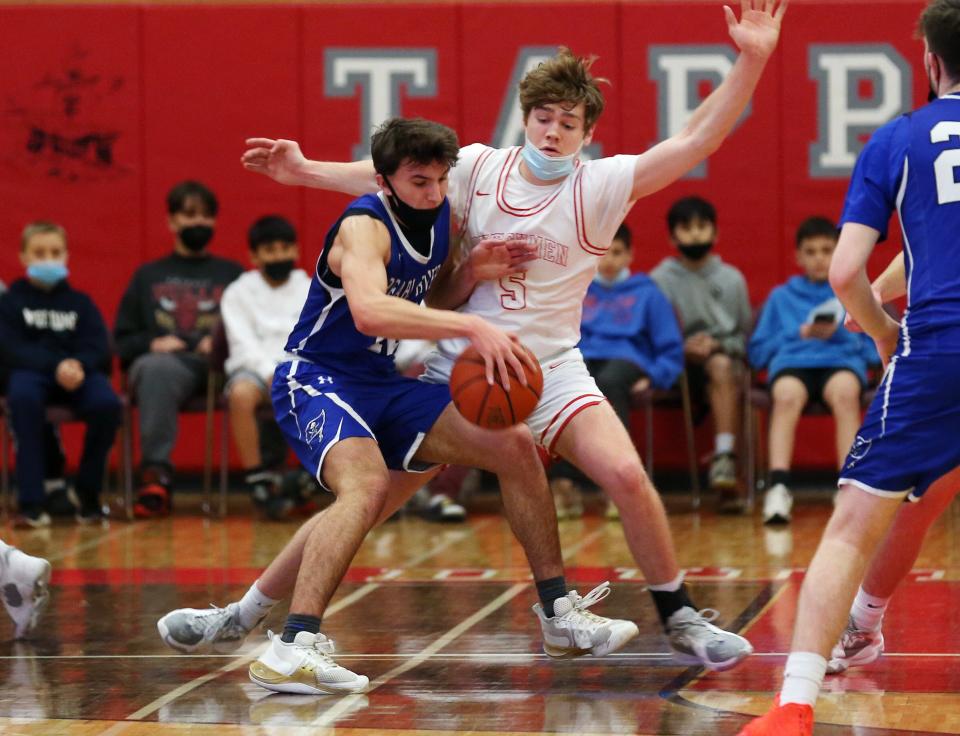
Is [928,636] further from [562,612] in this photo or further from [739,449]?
[739,449]

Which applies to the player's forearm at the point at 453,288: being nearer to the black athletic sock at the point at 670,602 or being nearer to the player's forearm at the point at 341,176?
the player's forearm at the point at 341,176

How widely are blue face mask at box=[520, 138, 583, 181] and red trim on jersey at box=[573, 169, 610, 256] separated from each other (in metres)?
0.05

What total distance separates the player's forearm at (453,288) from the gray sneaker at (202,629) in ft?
3.84

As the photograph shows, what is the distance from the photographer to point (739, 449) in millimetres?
9195

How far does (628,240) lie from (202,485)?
10.9ft

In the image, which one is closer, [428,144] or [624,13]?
[428,144]

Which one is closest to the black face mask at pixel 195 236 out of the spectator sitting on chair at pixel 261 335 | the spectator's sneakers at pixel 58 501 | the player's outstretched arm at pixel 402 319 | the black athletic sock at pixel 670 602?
the spectator sitting on chair at pixel 261 335

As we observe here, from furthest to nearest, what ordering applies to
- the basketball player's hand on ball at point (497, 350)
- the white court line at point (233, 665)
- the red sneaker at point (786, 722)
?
1. the basketball player's hand on ball at point (497, 350)
2. the white court line at point (233, 665)
3. the red sneaker at point (786, 722)

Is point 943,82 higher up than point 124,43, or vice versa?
point 124,43

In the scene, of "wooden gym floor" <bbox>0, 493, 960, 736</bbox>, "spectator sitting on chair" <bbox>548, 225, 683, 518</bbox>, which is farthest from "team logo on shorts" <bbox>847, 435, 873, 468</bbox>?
"spectator sitting on chair" <bbox>548, 225, 683, 518</bbox>

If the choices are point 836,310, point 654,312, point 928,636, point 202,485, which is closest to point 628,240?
point 654,312

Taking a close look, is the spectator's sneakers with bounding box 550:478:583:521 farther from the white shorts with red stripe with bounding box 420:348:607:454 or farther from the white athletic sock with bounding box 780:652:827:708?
the white athletic sock with bounding box 780:652:827:708

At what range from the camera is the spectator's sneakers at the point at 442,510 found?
8625 mm

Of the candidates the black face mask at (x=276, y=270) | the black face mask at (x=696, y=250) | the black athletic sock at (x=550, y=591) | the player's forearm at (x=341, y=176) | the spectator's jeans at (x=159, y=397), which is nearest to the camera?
the black athletic sock at (x=550, y=591)
